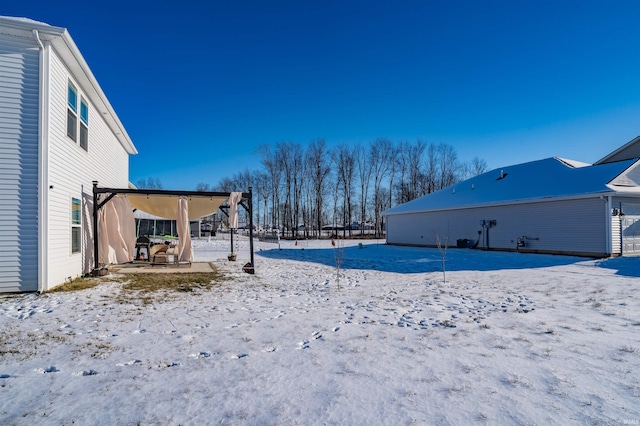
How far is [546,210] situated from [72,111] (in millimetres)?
18595

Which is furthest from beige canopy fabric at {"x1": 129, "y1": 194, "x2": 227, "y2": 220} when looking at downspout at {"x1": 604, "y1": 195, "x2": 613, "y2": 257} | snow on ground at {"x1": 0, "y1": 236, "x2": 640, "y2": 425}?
downspout at {"x1": 604, "y1": 195, "x2": 613, "y2": 257}

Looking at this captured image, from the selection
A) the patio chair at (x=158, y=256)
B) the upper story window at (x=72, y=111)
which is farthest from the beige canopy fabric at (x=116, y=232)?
the upper story window at (x=72, y=111)

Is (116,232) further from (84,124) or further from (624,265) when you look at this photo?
(624,265)

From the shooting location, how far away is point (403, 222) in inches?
1062

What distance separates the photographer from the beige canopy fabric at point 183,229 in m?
11.5

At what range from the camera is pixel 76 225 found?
909 cm

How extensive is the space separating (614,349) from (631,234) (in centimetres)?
1511

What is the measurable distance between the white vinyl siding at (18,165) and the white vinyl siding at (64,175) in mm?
283

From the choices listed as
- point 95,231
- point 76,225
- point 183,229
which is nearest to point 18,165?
point 76,225

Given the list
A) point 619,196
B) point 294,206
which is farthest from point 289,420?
point 294,206

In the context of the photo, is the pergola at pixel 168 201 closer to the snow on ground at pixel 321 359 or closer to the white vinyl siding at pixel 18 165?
the white vinyl siding at pixel 18 165

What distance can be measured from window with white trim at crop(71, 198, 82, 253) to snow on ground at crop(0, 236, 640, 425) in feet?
7.21

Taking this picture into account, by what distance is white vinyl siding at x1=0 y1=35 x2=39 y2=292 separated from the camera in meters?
6.96

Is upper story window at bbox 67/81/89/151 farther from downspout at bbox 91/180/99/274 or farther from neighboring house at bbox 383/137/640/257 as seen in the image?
neighboring house at bbox 383/137/640/257
